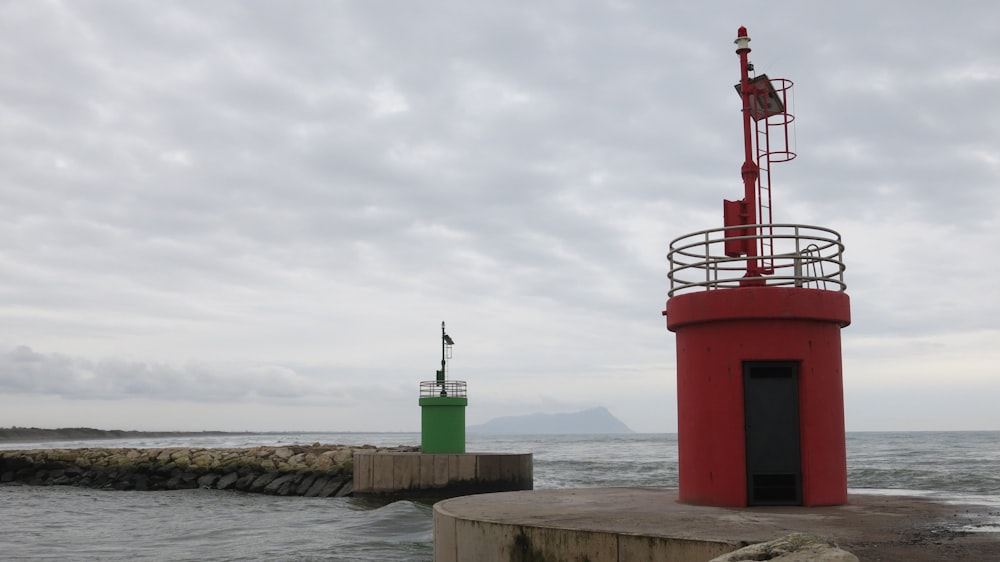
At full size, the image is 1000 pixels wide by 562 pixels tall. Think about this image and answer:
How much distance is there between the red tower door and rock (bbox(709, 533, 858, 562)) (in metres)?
4.26

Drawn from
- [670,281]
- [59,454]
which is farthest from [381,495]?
[59,454]

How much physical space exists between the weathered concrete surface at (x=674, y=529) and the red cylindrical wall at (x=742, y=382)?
0.43m

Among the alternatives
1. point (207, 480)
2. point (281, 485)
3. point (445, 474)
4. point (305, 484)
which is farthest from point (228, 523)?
point (207, 480)

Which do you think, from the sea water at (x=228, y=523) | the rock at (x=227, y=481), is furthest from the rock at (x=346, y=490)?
the rock at (x=227, y=481)

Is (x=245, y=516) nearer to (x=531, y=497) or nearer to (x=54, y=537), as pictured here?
(x=54, y=537)

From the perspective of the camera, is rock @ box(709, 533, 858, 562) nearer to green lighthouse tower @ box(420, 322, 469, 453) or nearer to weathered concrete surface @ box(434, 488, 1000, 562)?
weathered concrete surface @ box(434, 488, 1000, 562)

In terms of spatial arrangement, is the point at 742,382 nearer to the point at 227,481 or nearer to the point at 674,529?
the point at 674,529

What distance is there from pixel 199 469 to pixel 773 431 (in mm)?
27622

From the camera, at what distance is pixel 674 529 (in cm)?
749

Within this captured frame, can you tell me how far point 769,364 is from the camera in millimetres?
10211

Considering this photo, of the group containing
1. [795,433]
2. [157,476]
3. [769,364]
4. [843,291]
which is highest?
[843,291]

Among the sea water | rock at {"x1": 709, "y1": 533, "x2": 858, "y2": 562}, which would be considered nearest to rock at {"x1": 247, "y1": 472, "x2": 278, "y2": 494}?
the sea water

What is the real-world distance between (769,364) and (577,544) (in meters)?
4.00

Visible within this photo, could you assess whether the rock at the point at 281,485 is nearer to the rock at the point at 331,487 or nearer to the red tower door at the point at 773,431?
the rock at the point at 331,487
